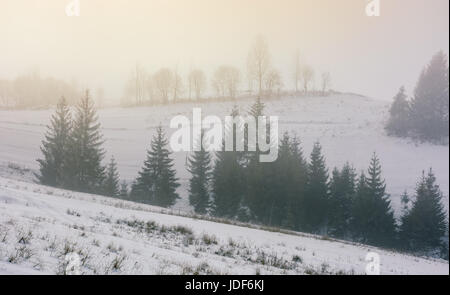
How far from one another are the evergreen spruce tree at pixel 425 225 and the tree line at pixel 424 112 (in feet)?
79.9

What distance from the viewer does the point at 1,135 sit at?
47.7 meters

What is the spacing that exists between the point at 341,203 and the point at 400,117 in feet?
94.3

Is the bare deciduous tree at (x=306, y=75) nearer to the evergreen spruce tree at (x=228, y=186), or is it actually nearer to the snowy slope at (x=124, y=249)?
the evergreen spruce tree at (x=228, y=186)

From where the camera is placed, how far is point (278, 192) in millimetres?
40562

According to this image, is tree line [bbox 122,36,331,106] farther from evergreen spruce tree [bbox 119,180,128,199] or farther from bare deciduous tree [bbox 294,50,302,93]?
evergreen spruce tree [bbox 119,180,128,199]

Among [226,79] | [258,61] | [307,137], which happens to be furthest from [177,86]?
[307,137]

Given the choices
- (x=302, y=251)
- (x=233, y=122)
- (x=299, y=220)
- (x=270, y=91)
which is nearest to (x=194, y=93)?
(x=270, y=91)

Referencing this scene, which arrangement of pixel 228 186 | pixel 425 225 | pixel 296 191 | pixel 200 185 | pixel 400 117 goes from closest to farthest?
pixel 425 225 < pixel 296 191 < pixel 228 186 < pixel 200 185 < pixel 400 117

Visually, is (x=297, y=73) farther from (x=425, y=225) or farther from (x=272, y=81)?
(x=425, y=225)

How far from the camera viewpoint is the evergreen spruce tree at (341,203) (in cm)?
4128

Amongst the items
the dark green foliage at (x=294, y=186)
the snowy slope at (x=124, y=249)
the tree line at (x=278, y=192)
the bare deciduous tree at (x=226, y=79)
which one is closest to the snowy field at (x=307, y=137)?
the tree line at (x=278, y=192)

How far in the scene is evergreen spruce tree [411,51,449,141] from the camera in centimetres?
6034

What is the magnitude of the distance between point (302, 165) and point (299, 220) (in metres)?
6.70

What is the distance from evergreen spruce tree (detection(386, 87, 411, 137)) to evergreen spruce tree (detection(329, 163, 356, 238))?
80.0 ft
